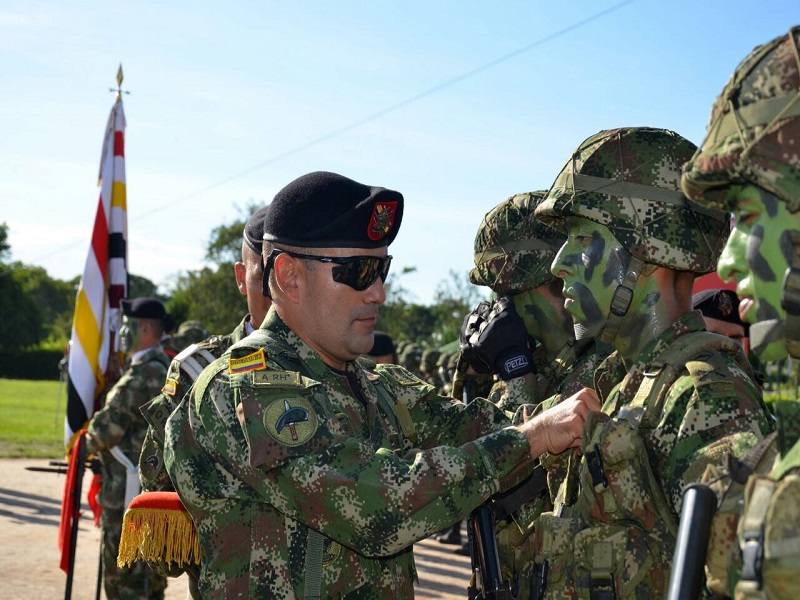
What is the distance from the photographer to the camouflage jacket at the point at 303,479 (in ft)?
9.85

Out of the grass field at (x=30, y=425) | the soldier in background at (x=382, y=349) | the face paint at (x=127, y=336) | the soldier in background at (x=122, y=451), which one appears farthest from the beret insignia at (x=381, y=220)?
the grass field at (x=30, y=425)

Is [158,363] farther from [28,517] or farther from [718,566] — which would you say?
[718,566]

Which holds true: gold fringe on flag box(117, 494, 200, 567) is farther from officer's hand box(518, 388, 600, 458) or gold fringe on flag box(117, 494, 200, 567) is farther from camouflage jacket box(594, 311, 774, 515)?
camouflage jacket box(594, 311, 774, 515)

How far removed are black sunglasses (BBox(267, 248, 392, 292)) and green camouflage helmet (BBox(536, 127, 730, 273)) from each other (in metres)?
0.67

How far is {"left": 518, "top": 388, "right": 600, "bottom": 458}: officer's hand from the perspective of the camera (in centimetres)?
308

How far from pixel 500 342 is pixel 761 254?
2.59m

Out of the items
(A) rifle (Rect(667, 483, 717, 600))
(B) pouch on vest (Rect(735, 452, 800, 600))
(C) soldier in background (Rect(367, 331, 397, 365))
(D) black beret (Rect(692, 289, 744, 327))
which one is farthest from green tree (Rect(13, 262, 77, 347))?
(B) pouch on vest (Rect(735, 452, 800, 600))

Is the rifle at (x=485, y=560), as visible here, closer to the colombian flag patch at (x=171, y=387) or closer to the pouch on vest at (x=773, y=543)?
the pouch on vest at (x=773, y=543)

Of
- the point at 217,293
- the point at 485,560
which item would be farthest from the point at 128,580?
the point at 217,293

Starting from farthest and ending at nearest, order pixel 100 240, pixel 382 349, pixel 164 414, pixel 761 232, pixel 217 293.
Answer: pixel 217 293
pixel 382 349
pixel 100 240
pixel 164 414
pixel 761 232

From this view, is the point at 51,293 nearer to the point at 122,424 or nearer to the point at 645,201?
the point at 122,424

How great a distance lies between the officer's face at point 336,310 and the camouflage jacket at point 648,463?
3.03 feet

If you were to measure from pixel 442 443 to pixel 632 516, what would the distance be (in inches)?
38.2

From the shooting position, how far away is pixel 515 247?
5.07 m
